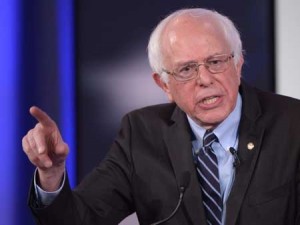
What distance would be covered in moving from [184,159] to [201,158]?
0.06 meters

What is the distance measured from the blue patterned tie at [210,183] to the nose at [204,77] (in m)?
0.18

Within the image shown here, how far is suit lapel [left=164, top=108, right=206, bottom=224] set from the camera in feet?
4.97

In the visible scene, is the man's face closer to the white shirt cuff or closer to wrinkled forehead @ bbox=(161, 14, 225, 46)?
wrinkled forehead @ bbox=(161, 14, 225, 46)

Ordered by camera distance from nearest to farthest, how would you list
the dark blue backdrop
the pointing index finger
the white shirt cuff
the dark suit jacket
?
the pointing index finger → the white shirt cuff → the dark suit jacket → the dark blue backdrop

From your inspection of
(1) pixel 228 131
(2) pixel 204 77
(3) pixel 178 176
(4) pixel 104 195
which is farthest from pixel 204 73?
(4) pixel 104 195

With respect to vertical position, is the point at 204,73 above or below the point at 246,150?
above

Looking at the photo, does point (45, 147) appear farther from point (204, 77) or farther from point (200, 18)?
point (200, 18)

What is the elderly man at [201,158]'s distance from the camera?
1500 mm

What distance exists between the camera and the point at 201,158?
62.1 inches

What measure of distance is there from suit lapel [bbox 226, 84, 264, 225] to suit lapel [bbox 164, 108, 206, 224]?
102 millimetres

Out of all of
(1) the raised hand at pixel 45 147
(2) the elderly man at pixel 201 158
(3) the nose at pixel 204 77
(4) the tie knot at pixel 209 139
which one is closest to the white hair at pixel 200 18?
(2) the elderly man at pixel 201 158

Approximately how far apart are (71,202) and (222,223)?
478 mm

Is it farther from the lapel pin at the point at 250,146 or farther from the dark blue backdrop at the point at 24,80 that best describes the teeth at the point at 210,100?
the dark blue backdrop at the point at 24,80

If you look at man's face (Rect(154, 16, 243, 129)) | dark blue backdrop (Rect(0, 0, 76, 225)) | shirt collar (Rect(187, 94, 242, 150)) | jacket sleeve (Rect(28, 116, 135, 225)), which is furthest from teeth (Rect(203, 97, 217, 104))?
dark blue backdrop (Rect(0, 0, 76, 225))
